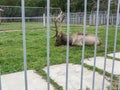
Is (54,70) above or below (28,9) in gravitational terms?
below

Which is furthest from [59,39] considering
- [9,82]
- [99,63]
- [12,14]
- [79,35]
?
[12,14]

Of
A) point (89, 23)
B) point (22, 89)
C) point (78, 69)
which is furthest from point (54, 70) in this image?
point (89, 23)

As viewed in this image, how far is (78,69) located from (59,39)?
2749 millimetres

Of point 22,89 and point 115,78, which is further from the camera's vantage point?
point 115,78

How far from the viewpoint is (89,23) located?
1541 cm

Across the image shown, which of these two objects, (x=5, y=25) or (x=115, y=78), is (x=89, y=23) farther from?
(x=115, y=78)

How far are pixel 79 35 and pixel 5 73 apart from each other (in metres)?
3.39

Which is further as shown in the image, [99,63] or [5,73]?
[99,63]

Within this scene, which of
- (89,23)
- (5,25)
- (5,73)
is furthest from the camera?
(89,23)

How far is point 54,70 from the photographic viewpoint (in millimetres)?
3686

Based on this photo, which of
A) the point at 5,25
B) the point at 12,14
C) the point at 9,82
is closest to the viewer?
the point at 9,82

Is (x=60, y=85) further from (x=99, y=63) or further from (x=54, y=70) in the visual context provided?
(x=99, y=63)

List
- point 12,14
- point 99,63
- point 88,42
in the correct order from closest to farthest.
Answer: point 99,63 < point 88,42 < point 12,14

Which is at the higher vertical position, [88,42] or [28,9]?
[28,9]
